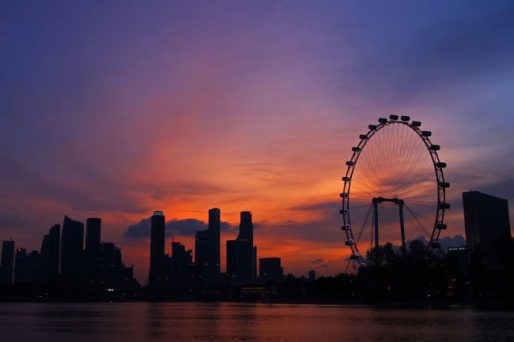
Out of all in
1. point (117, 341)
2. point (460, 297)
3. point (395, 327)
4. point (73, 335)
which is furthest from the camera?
point (460, 297)

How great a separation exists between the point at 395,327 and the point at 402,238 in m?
64.4

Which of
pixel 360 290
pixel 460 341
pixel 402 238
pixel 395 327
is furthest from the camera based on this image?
pixel 360 290

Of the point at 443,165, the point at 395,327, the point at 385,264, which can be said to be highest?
the point at 443,165

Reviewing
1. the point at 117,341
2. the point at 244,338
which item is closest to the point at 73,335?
the point at 117,341

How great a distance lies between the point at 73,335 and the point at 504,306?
82215 mm

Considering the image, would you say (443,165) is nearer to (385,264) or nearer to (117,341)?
(385,264)

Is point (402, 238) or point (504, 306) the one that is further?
point (402, 238)

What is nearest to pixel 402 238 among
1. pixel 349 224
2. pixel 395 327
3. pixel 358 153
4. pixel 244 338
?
pixel 349 224

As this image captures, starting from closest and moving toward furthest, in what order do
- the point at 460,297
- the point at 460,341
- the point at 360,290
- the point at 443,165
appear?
the point at 460,341
the point at 443,165
the point at 460,297
the point at 360,290

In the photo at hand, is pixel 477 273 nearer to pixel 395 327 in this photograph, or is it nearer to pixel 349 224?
pixel 349 224

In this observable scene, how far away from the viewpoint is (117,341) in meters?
50.4

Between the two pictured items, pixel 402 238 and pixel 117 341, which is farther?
pixel 402 238

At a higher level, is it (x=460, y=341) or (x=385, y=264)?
(x=385, y=264)

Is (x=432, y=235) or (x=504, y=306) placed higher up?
(x=432, y=235)
